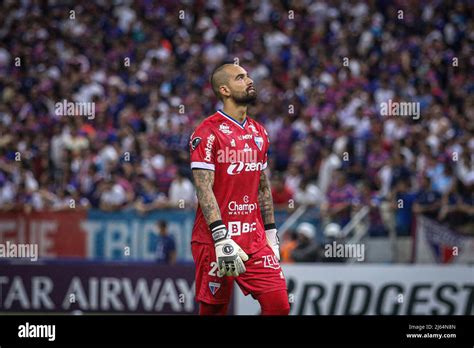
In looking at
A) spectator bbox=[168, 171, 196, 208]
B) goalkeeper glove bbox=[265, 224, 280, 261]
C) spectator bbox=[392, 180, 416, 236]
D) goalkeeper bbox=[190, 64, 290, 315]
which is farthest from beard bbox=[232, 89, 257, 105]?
spectator bbox=[168, 171, 196, 208]

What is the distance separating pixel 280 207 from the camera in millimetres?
15008

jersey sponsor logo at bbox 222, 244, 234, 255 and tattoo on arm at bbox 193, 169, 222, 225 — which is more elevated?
tattoo on arm at bbox 193, 169, 222, 225

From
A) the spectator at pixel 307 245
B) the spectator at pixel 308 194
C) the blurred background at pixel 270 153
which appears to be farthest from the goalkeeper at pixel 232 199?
the spectator at pixel 308 194

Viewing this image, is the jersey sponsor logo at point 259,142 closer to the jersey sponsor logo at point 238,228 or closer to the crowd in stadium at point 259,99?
the jersey sponsor logo at point 238,228

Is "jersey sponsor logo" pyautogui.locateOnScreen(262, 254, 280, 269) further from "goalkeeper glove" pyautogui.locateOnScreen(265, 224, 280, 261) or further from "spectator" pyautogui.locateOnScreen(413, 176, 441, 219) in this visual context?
"spectator" pyautogui.locateOnScreen(413, 176, 441, 219)

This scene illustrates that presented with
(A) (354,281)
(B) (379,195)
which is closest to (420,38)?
(B) (379,195)

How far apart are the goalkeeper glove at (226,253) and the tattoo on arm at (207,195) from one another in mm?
67

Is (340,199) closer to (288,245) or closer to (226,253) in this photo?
(288,245)

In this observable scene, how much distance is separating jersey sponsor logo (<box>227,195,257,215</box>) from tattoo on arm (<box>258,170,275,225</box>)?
30cm

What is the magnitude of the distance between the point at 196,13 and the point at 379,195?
713 centimetres

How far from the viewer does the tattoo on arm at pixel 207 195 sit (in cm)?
848

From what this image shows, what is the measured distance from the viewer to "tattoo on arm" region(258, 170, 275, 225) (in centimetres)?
912
